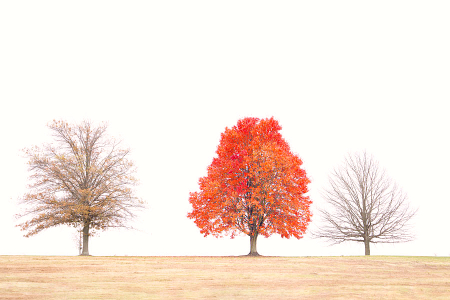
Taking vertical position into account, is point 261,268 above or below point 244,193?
below

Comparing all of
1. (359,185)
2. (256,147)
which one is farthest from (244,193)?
(359,185)

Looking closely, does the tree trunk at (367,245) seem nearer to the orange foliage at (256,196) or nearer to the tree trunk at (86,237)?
the orange foliage at (256,196)

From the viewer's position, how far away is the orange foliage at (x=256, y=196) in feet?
104

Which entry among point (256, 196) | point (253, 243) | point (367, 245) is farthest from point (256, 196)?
point (367, 245)

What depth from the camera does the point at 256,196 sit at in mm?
30938

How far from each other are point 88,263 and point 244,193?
13.8 m

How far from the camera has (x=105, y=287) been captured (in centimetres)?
1566

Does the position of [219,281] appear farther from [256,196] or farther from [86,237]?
[86,237]

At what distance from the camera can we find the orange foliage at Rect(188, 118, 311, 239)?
3177 centimetres

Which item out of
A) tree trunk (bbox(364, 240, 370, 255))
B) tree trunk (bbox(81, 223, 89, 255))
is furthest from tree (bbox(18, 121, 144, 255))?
tree trunk (bbox(364, 240, 370, 255))

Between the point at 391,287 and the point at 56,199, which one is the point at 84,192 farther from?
the point at 391,287

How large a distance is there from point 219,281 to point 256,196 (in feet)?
46.2

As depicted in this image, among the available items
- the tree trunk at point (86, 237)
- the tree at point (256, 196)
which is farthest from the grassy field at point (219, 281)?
the tree trunk at point (86, 237)

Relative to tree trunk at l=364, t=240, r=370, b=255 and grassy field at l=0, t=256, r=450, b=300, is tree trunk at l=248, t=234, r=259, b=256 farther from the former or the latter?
tree trunk at l=364, t=240, r=370, b=255
